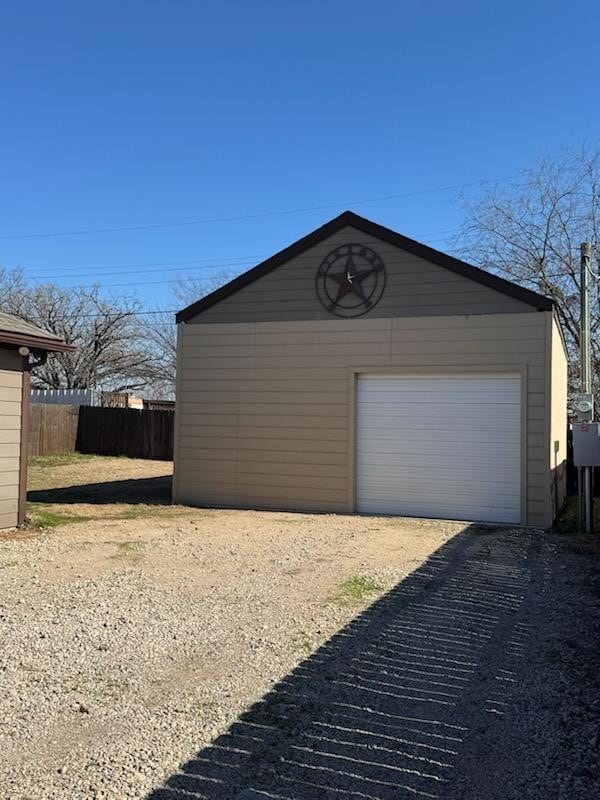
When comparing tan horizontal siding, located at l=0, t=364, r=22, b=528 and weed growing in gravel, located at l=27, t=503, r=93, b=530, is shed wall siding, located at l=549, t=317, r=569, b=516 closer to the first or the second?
weed growing in gravel, located at l=27, t=503, r=93, b=530

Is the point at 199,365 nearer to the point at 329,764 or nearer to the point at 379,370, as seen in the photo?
the point at 379,370

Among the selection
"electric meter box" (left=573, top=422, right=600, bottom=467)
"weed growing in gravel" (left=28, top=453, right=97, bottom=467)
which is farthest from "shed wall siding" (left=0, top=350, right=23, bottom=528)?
"weed growing in gravel" (left=28, top=453, right=97, bottom=467)

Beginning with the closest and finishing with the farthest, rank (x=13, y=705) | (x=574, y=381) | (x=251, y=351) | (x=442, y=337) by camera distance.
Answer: (x=13, y=705) → (x=442, y=337) → (x=251, y=351) → (x=574, y=381)

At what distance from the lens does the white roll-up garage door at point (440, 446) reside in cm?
1021

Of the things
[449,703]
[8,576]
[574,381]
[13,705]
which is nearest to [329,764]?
[449,703]

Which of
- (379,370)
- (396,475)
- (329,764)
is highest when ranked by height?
(379,370)

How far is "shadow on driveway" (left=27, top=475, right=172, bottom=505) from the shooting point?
41.0ft

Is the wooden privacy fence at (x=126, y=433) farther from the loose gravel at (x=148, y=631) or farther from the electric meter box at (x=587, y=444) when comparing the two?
the electric meter box at (x=587, y=444)

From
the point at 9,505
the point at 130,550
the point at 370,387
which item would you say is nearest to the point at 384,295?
the point at 370,387

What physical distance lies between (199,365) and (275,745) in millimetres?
9374

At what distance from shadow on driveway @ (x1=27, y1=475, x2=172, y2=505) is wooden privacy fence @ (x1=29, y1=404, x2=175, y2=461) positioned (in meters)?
7.07

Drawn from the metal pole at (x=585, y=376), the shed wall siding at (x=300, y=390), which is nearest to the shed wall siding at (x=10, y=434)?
the shed wall siding at (x=300, y=390)

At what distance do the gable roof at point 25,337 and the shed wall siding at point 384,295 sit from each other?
3.28m

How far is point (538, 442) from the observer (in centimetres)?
988
